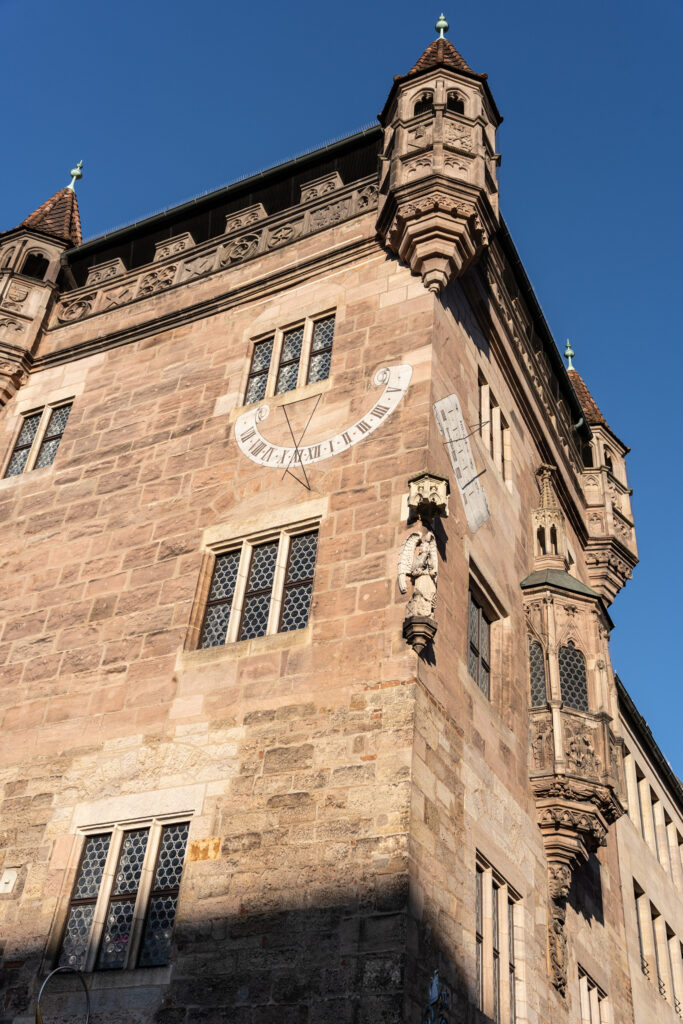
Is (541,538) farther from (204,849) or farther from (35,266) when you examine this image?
(35,266)

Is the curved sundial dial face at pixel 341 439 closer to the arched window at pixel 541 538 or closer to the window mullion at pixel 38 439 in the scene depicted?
the window mullion at pixel 38 439

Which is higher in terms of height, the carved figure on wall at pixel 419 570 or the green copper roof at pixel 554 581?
the green copper roof at pixel 554 581

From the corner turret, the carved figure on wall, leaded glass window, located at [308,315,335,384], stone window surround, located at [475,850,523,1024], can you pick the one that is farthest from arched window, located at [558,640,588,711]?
the corner turret

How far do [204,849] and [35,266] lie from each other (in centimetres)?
1288

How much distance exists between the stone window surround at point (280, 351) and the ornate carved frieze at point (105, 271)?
434cm

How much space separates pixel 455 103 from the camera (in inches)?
655

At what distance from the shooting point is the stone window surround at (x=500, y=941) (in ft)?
36.3

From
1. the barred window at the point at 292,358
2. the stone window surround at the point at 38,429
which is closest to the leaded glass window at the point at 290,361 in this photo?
the barred window at the point at 292,358

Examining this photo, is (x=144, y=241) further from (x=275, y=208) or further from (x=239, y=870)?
(x=239, y=870)

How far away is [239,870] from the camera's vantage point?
408 inches

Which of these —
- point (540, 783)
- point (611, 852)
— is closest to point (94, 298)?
point (540, 783)

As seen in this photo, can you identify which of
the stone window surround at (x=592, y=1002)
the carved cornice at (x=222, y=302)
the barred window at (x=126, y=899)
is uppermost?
the carved cornice at (x=222, y=302)

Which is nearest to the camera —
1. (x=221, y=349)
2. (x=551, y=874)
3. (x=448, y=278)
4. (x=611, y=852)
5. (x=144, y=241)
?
(x=551, y=874)

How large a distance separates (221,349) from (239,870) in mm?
8171
